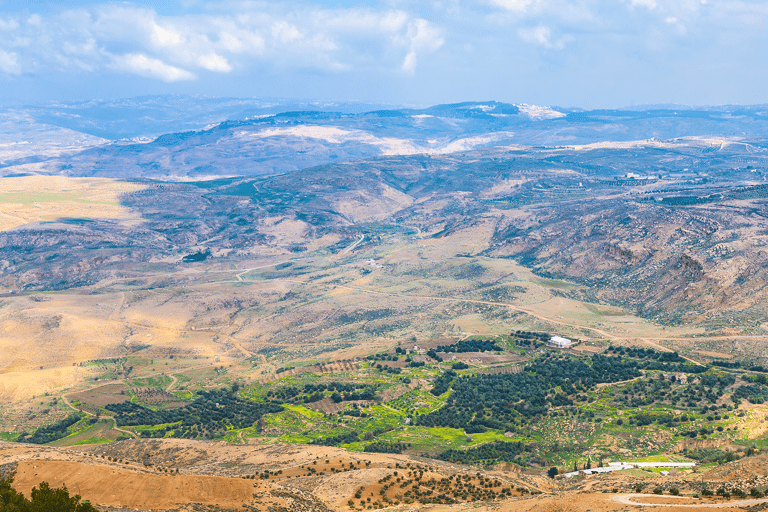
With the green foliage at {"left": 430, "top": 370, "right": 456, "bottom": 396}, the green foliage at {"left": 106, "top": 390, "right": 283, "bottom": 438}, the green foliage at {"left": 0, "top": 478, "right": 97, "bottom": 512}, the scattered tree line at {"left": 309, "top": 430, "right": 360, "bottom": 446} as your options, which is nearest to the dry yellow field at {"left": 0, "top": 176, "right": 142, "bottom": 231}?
the green foliage at {"left": 106, "top": 390, "right": 283, "bottom": 438}

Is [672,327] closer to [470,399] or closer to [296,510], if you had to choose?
[470,399]

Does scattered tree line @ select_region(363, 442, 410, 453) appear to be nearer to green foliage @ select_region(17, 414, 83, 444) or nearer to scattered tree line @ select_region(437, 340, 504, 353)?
scattered tree line @ select_region(437, 340, 504, 353)

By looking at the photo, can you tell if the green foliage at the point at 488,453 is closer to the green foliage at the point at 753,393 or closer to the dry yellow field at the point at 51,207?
the green foliage at the point at 753,393

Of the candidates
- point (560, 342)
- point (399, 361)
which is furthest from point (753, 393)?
point (399, 361)

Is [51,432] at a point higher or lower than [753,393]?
lower

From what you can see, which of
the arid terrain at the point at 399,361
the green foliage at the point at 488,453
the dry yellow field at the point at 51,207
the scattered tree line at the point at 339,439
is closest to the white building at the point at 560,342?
the arid terrain at the point at 399,361

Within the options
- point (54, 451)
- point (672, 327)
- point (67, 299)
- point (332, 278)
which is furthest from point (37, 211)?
point (672, 327)

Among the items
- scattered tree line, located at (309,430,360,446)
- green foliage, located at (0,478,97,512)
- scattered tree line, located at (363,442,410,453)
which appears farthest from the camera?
scattered tree line, located at (309,430,360,446)

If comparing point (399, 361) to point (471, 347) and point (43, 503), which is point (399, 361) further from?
point (43, 503)
